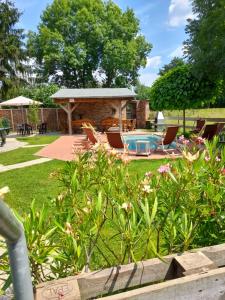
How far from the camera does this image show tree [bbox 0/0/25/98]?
32031 mm

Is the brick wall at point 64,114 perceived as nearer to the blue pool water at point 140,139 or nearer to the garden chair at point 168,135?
the blue pool water at point 140,139

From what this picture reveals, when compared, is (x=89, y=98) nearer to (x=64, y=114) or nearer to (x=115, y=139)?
(x=64, y=114)

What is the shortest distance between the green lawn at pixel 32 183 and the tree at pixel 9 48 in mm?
26833

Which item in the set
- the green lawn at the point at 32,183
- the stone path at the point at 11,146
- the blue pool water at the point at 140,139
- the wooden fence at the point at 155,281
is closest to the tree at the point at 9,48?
the stone path at the point at 11,146

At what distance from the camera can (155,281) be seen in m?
1.61

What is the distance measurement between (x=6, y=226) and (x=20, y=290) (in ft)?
0.91

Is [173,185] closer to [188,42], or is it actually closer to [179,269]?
[179,269]

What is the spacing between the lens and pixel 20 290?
943 millimetres

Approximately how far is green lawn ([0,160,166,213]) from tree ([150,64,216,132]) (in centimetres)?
752

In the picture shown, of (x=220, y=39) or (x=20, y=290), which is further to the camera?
(x=220, y=39)

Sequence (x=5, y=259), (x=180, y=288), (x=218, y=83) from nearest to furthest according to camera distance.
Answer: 1. (x=180, y=288)
2. (x=5, y=259)
3. (x=218, y=83)

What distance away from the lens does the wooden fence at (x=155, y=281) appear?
1.33m

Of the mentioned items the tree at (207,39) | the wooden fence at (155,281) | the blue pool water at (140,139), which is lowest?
the blue pool water at (140,139)

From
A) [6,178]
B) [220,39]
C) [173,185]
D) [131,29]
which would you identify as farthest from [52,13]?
[173,185]
